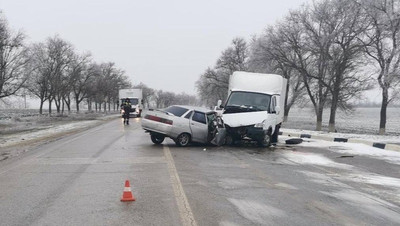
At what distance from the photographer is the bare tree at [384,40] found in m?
26.5

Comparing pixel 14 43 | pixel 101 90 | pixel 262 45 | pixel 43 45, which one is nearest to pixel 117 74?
pixel 101 90

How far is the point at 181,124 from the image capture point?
50.0 feet

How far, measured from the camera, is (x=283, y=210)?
611 cm

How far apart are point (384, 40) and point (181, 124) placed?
23.1 m

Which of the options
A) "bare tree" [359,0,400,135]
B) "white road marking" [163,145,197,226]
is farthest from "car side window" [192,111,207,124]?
"bare tree" [359,0,400,135]

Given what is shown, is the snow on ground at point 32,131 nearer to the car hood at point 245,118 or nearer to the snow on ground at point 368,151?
the car hood at point 245,118

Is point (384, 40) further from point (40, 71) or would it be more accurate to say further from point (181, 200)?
point (40, 71)

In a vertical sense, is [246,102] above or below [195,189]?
above

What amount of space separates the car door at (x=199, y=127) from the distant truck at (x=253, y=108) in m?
0.88

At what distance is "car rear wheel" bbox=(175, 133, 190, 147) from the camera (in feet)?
50.5

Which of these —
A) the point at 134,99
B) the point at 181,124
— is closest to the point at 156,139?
the point at 181,124

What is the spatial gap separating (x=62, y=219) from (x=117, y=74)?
98.3 meters

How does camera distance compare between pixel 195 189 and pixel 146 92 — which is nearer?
pixel 195 189

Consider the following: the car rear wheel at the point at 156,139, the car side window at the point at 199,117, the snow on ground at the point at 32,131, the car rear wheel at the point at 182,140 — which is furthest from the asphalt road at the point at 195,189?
the snow on ground at the point at 32,131
